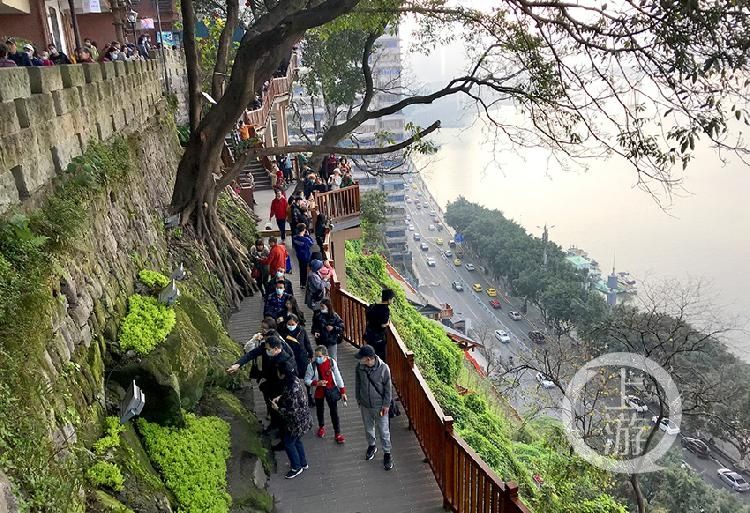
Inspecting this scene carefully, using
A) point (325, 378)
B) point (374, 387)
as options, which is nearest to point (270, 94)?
point (325, 378)

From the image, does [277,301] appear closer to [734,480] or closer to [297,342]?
[297,342]

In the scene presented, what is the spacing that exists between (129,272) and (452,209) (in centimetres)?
5900

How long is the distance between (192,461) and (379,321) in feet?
8.96

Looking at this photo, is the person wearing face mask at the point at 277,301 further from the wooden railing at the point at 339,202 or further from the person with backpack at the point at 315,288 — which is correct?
the wooden railing at the point at 339,202

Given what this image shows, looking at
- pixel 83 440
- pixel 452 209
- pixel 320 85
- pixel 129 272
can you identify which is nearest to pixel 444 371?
pixel 129 272

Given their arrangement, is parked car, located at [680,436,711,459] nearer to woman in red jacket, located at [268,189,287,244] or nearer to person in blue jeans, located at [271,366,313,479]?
woman in red jacket, located at [268,189,287,244]

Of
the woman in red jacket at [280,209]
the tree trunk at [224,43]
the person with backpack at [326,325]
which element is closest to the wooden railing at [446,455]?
the person with backpack at [326,325]

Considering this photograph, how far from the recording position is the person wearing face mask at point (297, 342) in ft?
22.0

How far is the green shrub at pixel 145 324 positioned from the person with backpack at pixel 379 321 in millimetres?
2369

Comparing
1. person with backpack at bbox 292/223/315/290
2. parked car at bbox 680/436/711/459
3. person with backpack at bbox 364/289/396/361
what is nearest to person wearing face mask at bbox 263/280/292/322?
person with backpack at bbox 364/289/396/361

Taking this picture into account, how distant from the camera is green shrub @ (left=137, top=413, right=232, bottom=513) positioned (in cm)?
529

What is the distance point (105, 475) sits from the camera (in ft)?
14.3

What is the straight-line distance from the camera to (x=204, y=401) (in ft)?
22.0

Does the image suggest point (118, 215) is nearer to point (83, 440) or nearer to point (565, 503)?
point (83, 440)
